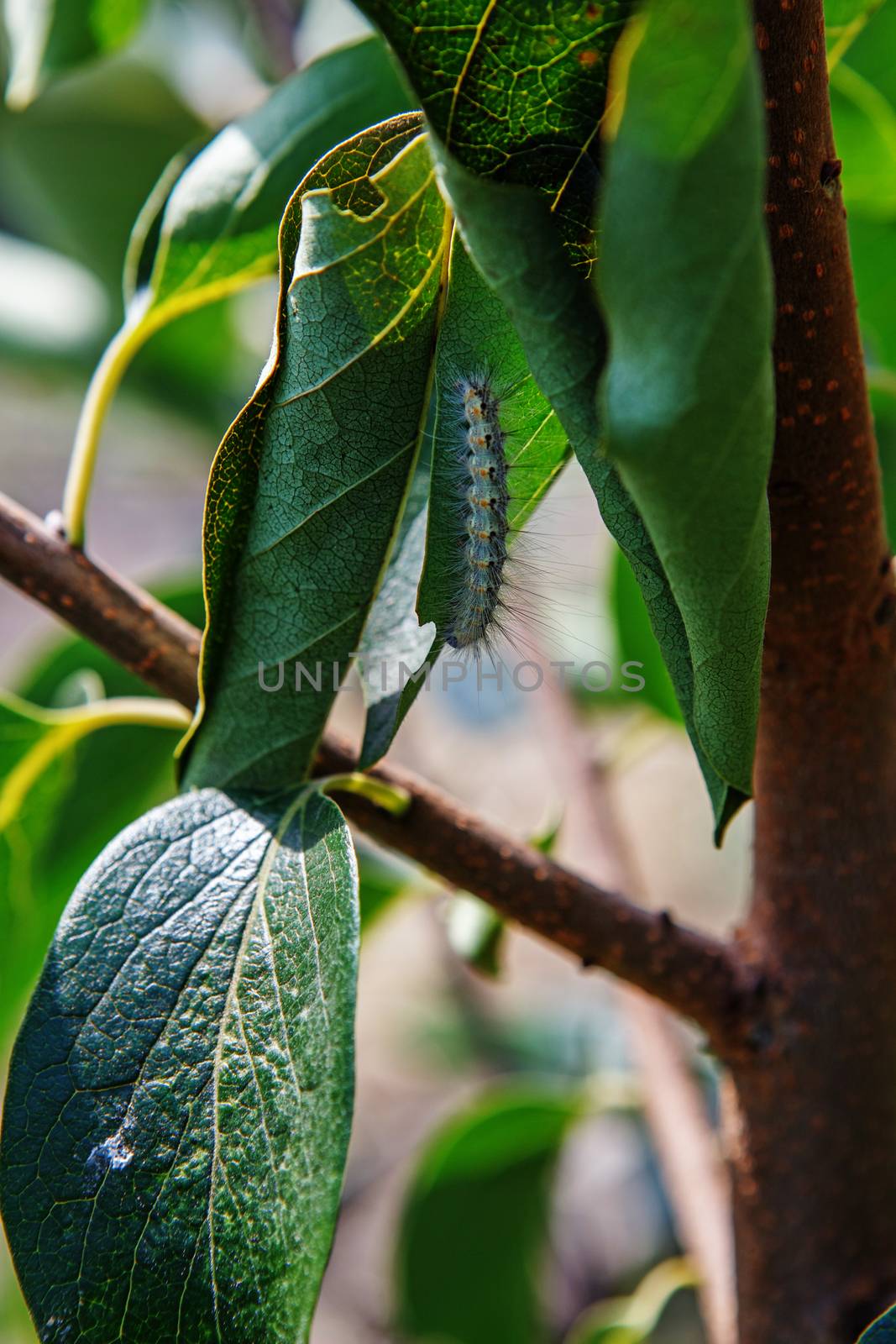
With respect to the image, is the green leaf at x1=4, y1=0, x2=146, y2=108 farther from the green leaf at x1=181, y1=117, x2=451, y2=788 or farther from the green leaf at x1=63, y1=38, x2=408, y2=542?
the green leaf at x1=181, y1=117, x2=451, y2=788

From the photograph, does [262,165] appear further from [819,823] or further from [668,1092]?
[668,1092]

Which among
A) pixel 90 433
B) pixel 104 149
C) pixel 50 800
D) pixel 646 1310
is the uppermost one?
pixel 104 149

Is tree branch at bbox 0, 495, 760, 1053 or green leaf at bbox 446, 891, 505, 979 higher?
tree branch at bbox 0, 495, 760, 1053

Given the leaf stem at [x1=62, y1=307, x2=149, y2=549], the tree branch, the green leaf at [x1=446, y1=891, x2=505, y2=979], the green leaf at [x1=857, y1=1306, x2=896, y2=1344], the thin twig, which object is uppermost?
the leaf stem at [x1=62, y1=307, x2=149, y2=549]

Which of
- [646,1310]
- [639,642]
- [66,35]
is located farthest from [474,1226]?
[66,35]

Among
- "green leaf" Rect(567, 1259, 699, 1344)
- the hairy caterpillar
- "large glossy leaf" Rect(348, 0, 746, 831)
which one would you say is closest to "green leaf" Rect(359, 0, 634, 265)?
"large glossy leaf" Rect(348, 0, 746, 831)

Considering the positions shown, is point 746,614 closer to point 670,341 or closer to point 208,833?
point 670,341
